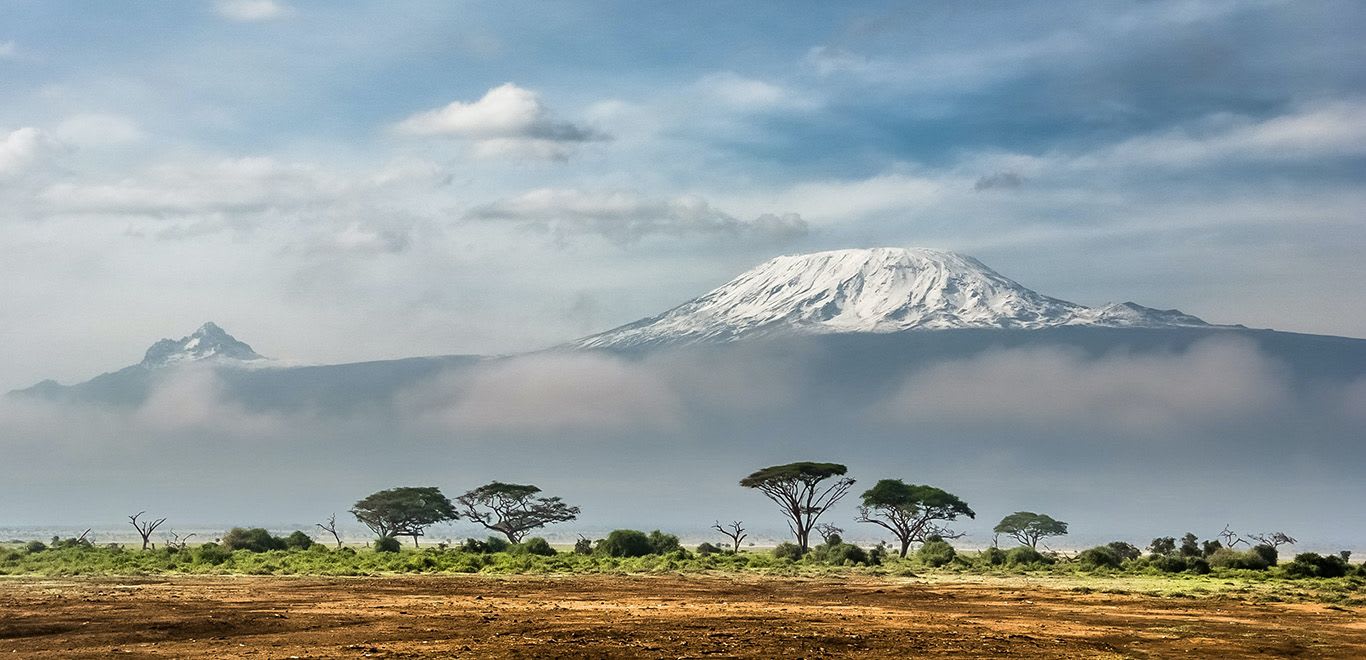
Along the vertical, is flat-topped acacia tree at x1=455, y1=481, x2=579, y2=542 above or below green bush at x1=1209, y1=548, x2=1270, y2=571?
above

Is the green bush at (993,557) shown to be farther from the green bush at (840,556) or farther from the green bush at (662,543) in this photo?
the green bush at (662,543)

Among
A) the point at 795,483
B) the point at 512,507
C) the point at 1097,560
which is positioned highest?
the point at 795,483

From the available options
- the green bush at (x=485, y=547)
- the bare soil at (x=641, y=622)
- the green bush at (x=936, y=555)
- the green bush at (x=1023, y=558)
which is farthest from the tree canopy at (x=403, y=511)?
the bare soil at (x=641, y=622)

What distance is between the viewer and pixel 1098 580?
5581cm

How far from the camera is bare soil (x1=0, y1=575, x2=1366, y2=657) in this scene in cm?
2753

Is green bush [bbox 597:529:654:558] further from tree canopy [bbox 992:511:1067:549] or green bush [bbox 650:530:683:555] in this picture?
tree canopy [bbox 992:511:1067:549]

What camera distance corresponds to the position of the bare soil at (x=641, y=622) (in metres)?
27.5

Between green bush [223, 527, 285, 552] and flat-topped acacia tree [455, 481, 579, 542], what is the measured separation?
3037 cm

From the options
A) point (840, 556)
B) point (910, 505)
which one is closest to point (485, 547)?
point (840, 556)

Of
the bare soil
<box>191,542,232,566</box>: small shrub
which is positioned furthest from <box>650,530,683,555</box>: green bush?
the bare soil

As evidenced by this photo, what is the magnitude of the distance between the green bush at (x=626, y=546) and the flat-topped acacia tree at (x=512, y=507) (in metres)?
28.8

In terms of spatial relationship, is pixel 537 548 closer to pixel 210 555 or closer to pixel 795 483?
pixel 795 483

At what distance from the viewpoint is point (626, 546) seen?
8475cm

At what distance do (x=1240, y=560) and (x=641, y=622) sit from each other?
41.6 meters
